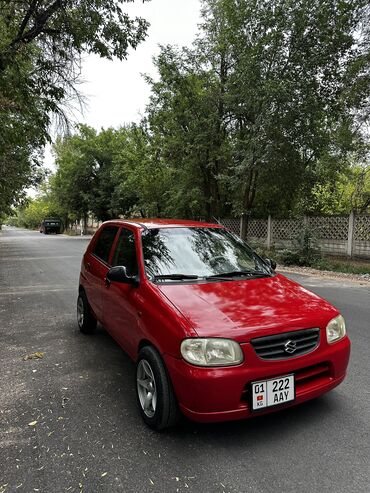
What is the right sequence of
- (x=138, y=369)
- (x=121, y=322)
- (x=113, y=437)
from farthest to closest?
(x=121, y=322)
(x=138, y=369)
(x=113, y=437)

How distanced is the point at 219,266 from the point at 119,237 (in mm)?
1332

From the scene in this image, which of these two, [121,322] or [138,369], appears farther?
[121,322]

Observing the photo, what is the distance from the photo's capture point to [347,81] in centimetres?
1248

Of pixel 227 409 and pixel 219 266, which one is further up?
pixel 219 266

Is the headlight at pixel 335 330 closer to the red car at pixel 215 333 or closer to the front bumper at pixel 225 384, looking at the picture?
the red car at pixel 215 333

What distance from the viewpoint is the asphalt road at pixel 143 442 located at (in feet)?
7.43

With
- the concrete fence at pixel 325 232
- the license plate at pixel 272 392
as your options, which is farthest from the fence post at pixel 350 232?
the license plate at pixel 272 392

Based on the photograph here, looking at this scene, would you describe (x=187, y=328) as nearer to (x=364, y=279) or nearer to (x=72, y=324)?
(x=72, y=324)

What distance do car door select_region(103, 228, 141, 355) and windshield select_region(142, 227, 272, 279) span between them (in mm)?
206

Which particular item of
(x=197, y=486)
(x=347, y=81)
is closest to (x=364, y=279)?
(x=347, y=81)

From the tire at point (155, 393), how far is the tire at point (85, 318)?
7.59 ft

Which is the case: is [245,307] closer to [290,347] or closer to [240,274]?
[290,347]

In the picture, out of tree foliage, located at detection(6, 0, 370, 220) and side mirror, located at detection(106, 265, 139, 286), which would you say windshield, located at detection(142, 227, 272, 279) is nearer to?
side mirror, located at detection(106, 265, 139, 286)

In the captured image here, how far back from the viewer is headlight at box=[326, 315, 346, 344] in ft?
9.49
